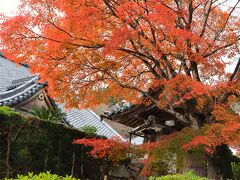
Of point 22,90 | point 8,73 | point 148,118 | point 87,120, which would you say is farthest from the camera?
point 87,120

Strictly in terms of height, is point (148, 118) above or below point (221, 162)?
above

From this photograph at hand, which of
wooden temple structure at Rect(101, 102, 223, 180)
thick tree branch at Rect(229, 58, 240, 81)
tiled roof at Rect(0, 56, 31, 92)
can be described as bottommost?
wooden temple structure at Rect(101, 102, 223, 180)

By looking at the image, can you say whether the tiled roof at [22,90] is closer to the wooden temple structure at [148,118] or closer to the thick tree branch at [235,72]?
the wooden temple structure at [148,118]

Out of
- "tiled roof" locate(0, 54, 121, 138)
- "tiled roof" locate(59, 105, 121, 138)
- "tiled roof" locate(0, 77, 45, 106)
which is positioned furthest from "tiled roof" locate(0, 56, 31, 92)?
"tiled roof" locate(59, 105, 121, 138)

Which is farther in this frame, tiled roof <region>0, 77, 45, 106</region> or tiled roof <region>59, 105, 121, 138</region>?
tiled roof <region>59, 105, 121, 138</region>

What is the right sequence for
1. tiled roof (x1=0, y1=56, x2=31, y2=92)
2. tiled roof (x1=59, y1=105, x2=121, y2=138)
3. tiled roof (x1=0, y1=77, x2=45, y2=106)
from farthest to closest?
tiled roof (x1=59, y1=105, x2=121, y2=138), tiled roof (x1=0, y1=56, x2=31, y2=92), tiled roof (x1=0, y1=77, x2=45, y2=106)

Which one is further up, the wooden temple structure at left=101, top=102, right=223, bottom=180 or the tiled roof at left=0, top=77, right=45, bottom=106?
the tiled roof at left=0, top=77, right=45, bottom=106

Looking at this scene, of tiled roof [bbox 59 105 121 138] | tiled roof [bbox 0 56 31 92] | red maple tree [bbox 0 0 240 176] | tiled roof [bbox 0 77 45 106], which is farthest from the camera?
tiled roof [bbox 59 105 121 138]

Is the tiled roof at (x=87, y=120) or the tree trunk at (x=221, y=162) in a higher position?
the tiled roof at (x=87, y=120)

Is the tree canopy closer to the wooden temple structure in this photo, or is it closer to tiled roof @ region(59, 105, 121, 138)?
the wooden temple structure

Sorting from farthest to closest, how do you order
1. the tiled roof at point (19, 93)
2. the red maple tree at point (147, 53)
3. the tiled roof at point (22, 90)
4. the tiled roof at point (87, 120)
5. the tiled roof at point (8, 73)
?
the tiled roof at point (87, 120), the tiled roof at point (8, 73), the tiled roof at point (22, 90), the tiled roof at point (19, 93), the red maple tree at point (147, 53)

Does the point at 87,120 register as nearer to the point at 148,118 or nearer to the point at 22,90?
the point at 22,90

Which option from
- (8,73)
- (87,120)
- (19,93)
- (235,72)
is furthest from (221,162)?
(87,120)

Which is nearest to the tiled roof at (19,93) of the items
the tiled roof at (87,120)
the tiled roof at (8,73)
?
the tiled roof at (8,73)
